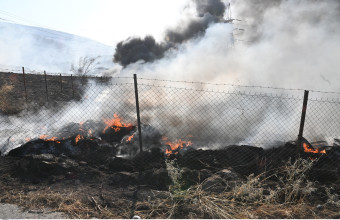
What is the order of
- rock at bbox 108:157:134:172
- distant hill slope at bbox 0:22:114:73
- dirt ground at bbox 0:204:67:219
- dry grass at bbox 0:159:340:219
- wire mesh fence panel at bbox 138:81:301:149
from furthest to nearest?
distant hill slope at bbox 0:22:114:73 → wire mesh fence panel at bbox 138:81:301:149 → rock at bbox 108:157:134:172 → dry grass at bbox 0:159:340:219 → dirt ground at bbox 0:204:67:219

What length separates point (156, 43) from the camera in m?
18.2

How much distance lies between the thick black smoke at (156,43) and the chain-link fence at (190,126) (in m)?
7.43

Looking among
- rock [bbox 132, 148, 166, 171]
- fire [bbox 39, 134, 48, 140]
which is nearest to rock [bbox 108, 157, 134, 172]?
rock [bbox 132, 148, 166, 171]

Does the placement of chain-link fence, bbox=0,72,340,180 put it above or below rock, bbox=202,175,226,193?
above

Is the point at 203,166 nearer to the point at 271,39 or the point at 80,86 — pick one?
the point at 271,39

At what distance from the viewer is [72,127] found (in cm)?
645

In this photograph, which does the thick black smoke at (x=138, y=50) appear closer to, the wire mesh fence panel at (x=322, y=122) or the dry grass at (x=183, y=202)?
the wire mesh fence panel at (x=322, y=122)

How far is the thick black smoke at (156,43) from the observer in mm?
16812

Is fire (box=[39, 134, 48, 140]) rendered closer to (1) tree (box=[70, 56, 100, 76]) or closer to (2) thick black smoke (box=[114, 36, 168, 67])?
(2) thick black smoke (box=[114, 36, 168, 67])

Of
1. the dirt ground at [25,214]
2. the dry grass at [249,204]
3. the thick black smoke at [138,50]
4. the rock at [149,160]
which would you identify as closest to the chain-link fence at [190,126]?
the rock at [149,160]

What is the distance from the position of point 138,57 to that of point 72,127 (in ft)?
34.6

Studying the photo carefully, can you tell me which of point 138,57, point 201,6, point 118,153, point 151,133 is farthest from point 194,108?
point 201,6

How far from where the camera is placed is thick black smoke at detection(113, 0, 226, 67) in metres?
16.8

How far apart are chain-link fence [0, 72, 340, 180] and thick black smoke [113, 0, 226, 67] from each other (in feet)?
24.4
